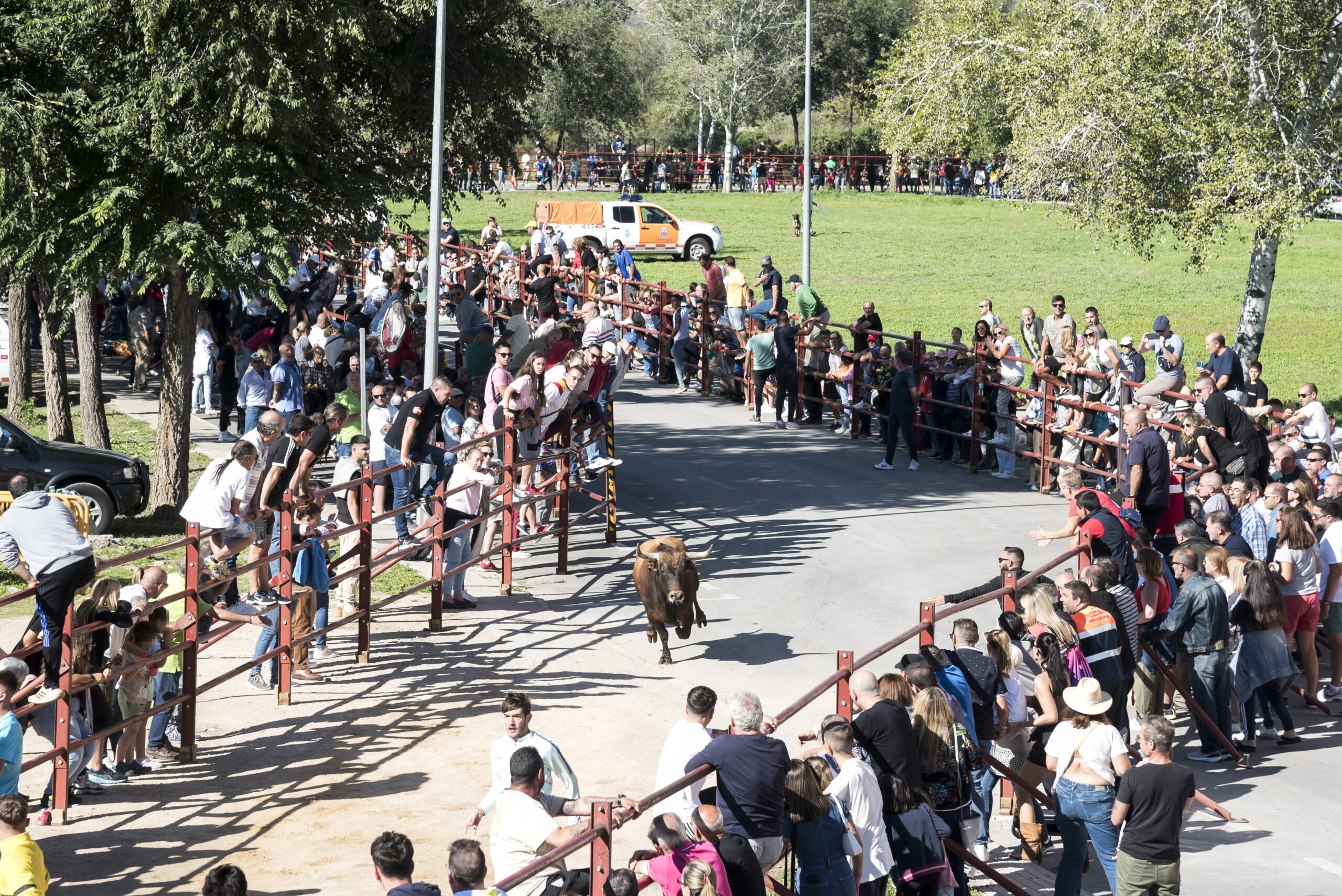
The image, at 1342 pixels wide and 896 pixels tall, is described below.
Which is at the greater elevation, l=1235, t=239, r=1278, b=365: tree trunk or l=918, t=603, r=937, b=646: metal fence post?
l=1235, t=239, r=1278, b=365: tree trunk

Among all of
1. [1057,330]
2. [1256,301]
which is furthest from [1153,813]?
[1256,301]

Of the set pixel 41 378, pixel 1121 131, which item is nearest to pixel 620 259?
pixel 1121 131

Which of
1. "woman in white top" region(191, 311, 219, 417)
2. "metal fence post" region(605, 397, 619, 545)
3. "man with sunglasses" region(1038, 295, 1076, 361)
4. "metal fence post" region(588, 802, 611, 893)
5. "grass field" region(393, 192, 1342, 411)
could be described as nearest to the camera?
"metal fence post" region(588, 802, 611, 893)

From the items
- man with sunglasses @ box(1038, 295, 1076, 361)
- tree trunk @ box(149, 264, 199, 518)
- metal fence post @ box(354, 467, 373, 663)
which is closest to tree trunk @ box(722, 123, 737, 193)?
man with sunglasses @ box(1038, 295, 1076, 361)

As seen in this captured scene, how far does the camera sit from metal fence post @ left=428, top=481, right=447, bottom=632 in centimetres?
1338

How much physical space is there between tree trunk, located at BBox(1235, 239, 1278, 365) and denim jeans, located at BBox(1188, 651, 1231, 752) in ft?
46.1

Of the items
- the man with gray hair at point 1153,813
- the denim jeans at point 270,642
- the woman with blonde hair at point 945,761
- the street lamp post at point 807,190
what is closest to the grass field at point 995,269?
the street lamp post at point 807,190

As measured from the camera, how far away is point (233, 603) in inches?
464

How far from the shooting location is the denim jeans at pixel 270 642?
38.0 feet

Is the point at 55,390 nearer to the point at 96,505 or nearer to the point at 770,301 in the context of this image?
the point at 96,505

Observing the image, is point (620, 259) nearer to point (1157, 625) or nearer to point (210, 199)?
point (210, 199)

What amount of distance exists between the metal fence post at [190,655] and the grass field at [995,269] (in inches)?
812

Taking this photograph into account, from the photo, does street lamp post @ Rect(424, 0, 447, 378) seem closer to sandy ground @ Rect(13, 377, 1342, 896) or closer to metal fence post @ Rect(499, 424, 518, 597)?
metal fence post @ Rect(499, 424, 518, 597)

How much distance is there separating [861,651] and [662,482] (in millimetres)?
6404
